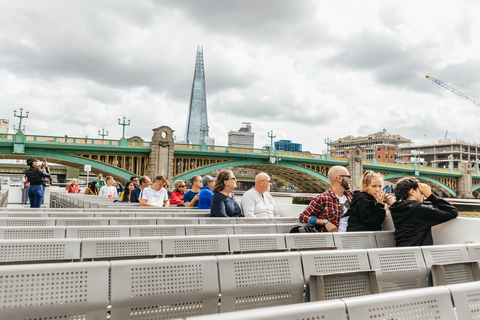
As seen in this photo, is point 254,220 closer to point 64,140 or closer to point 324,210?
point 324,210

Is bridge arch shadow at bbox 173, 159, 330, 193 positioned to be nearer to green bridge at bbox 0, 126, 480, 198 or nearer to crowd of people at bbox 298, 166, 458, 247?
green bridge at bbox 0, 126, 480, 198

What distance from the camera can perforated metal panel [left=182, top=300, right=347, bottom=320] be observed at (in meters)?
1.59

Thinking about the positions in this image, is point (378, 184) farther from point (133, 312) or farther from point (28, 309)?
point (28, 309)

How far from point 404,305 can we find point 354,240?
2.39 metres

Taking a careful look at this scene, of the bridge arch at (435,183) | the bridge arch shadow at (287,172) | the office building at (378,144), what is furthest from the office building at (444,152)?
the bridge arch shadow at (287,172)

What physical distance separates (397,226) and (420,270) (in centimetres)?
123

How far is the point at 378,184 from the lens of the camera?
4570mm

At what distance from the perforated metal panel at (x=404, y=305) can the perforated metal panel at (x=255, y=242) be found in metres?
1.81

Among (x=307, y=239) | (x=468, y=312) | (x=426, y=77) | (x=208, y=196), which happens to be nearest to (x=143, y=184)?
(x=208, y=196)

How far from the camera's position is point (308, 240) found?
397 centimetres

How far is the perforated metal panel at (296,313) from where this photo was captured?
5.23ft

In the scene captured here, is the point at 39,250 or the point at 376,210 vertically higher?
the point at 376,210

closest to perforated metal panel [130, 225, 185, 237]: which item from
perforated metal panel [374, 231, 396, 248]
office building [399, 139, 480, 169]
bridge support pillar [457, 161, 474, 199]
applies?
perforated metal panel [374, 231, 396, 248]

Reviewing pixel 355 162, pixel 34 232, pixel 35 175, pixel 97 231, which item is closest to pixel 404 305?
pixel 97 231
